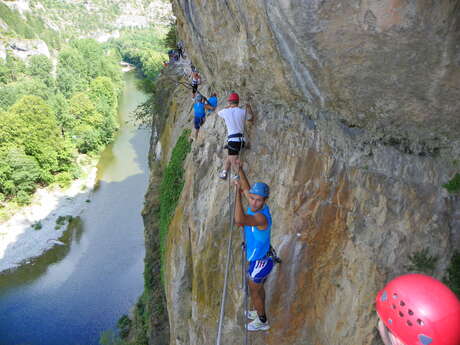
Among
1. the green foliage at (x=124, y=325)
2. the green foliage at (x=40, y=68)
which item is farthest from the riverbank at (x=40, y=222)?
the green foliage at (x=40, y=68)

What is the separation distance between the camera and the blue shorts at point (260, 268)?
12.7 ft

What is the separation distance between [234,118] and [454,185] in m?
3.40

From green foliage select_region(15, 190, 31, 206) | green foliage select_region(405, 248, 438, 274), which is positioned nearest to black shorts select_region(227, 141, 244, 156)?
green foliage select_region(405, 248, 438, 274)

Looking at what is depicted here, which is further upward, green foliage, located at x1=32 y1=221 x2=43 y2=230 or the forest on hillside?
the forest on hillside

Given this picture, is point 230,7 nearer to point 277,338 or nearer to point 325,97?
point 325,97

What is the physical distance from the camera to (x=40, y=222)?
84.6ft

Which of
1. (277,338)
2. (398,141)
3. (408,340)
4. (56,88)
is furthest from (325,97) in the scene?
(56,88)

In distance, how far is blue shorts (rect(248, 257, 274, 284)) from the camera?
12.7 feet

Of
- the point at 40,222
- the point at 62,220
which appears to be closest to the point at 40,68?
the point at 40,222

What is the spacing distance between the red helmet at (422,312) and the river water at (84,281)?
18.5 metres

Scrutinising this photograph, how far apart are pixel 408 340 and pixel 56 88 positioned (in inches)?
2095

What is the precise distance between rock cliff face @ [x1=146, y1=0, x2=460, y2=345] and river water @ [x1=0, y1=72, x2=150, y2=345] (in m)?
14.7

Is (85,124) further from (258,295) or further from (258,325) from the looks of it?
(258,295)

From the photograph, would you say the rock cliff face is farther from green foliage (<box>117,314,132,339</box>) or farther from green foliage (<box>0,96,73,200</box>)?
green foliage (<box>0,96,73,200</box>)
